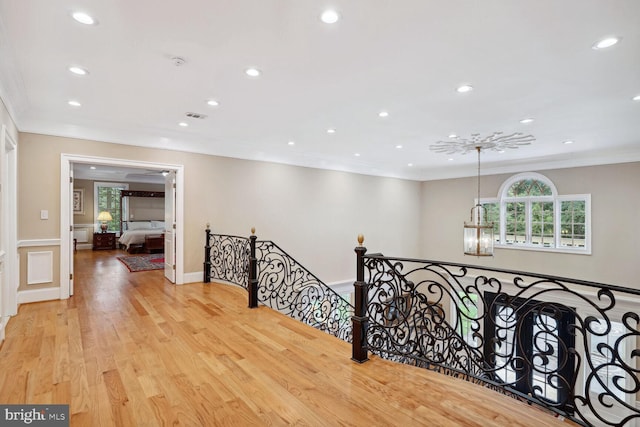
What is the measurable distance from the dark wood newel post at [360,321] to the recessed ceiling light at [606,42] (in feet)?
8.30

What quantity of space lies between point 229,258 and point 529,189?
298 inches

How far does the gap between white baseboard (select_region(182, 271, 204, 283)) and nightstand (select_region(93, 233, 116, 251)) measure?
7222mm

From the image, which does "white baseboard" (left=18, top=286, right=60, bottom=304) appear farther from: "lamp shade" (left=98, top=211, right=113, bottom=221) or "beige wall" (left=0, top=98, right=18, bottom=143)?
"lamp shade" (left=98, top=211, right=113, bottom=221)

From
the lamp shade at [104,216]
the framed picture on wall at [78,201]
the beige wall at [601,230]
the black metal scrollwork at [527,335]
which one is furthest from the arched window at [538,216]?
Result: the framed picture on wall at [78,201]

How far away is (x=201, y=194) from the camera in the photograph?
241 inches

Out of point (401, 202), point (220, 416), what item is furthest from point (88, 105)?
point (401, 202)

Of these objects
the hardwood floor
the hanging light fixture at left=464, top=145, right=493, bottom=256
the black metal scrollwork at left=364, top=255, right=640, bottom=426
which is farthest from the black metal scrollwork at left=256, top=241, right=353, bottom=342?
the hanging light fixture at left=464, top=145, right=493, bottom=256

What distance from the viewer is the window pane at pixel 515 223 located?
27.4ft

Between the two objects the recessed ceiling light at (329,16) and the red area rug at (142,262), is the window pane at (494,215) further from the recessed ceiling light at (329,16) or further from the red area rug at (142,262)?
the red area rug at (142,262)

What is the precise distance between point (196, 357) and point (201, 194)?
12.2 ft

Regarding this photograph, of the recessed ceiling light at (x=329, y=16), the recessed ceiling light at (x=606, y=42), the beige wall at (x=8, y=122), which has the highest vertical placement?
the recessed ceiling light at (x=329, y=16)

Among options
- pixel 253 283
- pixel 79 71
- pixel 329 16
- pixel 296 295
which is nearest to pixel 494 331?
pixel 329 16

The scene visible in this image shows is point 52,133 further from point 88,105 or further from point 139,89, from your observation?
point 139,89

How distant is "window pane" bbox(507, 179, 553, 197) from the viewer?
7.99 m
